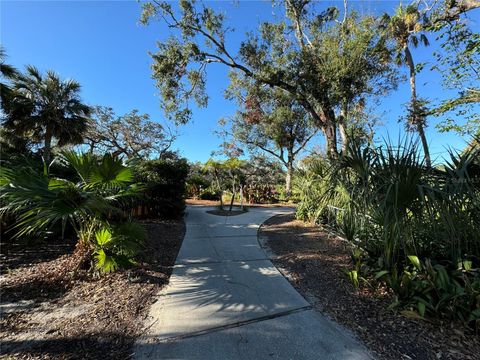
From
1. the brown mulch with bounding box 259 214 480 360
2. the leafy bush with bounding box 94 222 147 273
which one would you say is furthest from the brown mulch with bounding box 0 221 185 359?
the brown mulch with bounding box 259 214 480 360

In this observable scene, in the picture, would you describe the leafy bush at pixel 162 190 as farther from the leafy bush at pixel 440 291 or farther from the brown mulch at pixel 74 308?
the leafy bush at pixel 440 291

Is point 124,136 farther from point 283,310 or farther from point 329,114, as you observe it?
point 283,310

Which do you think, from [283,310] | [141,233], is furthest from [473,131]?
[141,233]

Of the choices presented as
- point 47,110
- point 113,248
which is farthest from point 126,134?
point 113,248

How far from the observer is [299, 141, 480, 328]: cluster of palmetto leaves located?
8.35 ft

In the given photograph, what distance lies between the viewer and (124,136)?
1798 cm

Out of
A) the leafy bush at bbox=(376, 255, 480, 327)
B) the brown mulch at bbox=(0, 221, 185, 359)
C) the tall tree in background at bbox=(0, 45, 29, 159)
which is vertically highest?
the tall tree in background at bbox=(0, 45, 29, 159)

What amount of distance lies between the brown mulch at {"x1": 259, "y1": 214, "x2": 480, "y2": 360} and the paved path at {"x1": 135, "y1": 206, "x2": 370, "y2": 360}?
181 mm

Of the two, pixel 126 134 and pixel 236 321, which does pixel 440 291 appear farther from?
pixel 126 134

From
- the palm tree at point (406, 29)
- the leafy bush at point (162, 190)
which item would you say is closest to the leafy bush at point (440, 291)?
the leafy bush at point (162, 190)

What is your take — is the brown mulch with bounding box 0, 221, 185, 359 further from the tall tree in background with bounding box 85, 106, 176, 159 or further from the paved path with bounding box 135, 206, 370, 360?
the tall tree in background with bounding box 85, 106, 176, 159

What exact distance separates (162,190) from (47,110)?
336 inches

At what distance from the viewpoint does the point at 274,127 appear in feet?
57.4

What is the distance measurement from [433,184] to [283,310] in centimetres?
223
